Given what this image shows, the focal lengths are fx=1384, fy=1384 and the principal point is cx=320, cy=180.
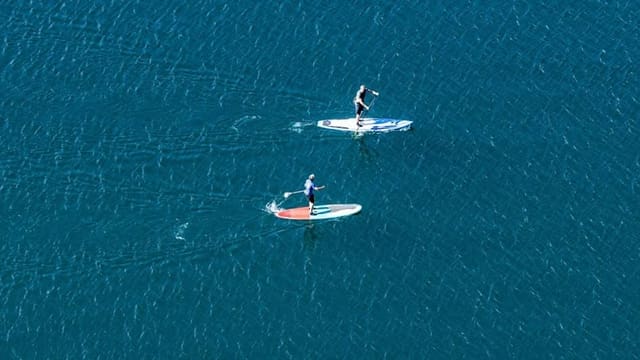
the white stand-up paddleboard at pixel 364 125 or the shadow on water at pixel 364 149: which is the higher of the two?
the white stand-up paddleboard at pixel 364 125

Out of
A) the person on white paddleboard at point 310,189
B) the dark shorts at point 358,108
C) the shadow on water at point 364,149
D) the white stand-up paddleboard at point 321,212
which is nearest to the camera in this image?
the person on white paddleboard at point 310,189

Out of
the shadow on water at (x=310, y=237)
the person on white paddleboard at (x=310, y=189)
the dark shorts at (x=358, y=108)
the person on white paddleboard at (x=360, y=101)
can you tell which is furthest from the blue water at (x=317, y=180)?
the dark shorts at (x=358, y=108)

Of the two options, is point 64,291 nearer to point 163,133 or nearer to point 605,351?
point 163,133

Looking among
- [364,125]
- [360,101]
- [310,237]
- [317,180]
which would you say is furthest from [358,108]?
[310,237]

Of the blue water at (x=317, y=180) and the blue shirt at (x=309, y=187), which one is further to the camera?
the blue shirt at (x=309, y=187)

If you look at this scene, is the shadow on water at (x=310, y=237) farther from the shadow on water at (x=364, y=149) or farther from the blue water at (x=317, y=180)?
the shadow on water at (x=364, y=149)

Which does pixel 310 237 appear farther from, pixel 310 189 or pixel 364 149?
pixel 364 149
